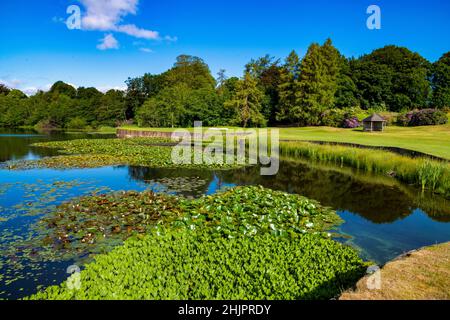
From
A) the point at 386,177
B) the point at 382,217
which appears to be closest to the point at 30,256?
the point at 382,217

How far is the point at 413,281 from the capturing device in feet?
13.8

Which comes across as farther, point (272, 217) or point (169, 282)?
point (272, 217)

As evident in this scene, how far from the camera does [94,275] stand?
17.7 ft

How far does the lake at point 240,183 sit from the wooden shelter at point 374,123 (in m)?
19.9

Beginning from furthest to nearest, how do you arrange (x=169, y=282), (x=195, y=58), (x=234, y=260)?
(x=195, y=58)
(x=234, y=260)
(x=169, y=282)

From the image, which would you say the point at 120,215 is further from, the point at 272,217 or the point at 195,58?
the point at 195,58

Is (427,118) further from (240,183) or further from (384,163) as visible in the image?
(240,183)

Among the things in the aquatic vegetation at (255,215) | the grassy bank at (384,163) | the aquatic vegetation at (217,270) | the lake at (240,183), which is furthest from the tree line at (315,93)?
the aquatic vegetation at (217,270)

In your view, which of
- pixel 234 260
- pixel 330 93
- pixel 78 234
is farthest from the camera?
pixel 330 93

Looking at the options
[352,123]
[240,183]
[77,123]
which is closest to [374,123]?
[352,123]

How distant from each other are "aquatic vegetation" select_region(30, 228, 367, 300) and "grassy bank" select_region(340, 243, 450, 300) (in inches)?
33.0

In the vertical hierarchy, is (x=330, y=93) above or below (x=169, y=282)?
above

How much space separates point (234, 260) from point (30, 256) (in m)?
4.31

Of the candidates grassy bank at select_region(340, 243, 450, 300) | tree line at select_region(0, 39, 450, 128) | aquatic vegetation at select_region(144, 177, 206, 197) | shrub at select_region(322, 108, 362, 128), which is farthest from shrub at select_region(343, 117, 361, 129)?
grassy bank at select_region(340, 243, 450, 300)
